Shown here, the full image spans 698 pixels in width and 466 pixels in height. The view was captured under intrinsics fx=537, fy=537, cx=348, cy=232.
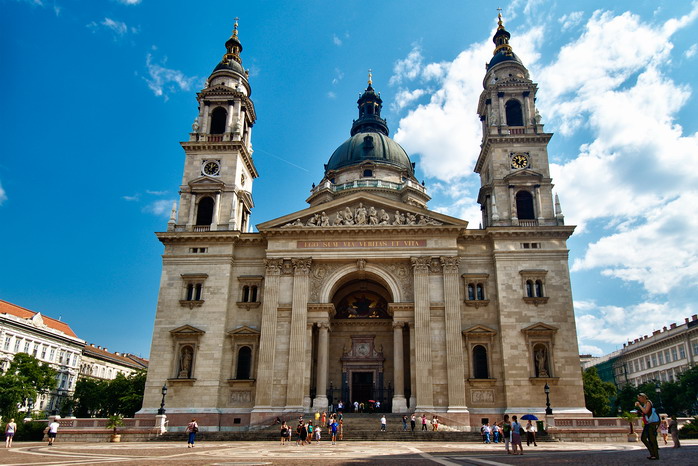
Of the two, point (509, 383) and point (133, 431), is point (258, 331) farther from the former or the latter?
point (509, 383)

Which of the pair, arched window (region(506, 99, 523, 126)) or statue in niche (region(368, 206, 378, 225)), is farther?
arched window (region(506, 99, 523, 126))

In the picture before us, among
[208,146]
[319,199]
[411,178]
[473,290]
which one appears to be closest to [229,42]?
[208,146]

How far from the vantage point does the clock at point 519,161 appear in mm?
43344

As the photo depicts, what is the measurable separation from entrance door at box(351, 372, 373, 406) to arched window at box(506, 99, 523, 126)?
24269mm

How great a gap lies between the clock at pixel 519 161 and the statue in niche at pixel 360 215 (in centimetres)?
1281

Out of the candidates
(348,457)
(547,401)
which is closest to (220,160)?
(547,401)

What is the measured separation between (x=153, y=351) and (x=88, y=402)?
38.2 m

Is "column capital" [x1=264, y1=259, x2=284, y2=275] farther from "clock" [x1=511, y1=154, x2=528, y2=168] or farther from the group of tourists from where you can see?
"clock" [x1=511, y1=154, x2=528, y2=168]

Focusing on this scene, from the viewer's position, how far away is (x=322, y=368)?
3834cm

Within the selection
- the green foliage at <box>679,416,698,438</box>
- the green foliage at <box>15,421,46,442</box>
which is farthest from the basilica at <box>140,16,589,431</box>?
the green foliage at <box>15,421,46,442</box>

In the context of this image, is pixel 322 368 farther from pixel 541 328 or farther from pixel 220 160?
pixel 220 160

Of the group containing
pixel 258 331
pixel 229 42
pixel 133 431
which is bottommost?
pixel 133 431

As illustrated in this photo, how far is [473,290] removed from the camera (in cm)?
3969

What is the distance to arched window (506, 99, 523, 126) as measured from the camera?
45.9m
